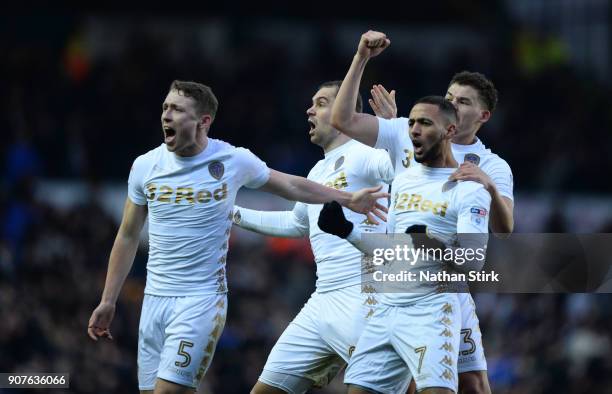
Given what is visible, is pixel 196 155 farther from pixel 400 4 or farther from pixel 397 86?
pixel 400 4

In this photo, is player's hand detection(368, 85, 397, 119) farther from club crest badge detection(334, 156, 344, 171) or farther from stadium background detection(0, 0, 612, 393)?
stadium background detection(0, 0, 612, 393)

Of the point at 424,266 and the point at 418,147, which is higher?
the point at 418,147

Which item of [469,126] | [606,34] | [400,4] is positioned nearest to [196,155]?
[469,126]

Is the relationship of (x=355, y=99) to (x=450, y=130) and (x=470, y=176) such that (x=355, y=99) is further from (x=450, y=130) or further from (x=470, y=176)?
(x=470, y=176)

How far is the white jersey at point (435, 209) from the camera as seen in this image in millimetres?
8320

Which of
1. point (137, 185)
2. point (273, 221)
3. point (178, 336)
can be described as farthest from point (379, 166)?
point (178, 336)

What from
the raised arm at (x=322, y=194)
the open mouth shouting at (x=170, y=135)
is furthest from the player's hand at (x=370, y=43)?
the open mouth shouting at (x=170, y=135)

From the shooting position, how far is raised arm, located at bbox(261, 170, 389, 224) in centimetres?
936

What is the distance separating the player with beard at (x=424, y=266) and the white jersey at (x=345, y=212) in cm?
107

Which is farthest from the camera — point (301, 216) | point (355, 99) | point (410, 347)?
point (301, 216)

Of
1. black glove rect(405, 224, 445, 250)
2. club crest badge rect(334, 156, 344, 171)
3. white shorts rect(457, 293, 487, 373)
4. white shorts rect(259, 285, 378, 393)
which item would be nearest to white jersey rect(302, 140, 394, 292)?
club crest badge rect(334, 156, 344, 171)

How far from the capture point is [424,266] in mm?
8547

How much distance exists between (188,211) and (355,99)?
59.7 inches

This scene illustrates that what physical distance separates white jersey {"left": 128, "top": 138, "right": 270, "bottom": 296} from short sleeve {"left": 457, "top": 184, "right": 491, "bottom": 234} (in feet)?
6.15
